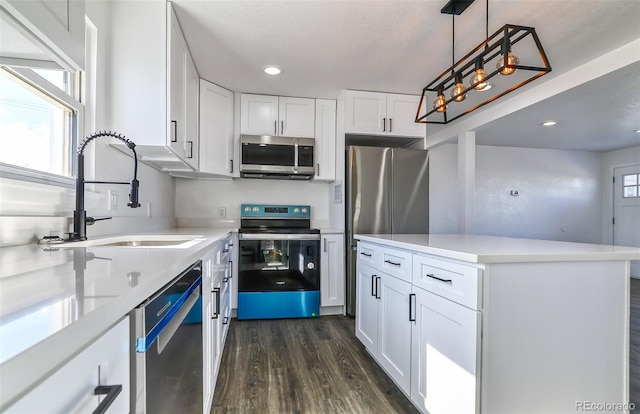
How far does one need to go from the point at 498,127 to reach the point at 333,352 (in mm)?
3677

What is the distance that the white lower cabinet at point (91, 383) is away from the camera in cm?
33

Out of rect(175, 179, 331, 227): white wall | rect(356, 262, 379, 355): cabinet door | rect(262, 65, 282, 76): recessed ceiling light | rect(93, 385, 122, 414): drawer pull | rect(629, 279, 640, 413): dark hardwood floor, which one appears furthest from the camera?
rect(175, 179, 331, 227): white wall

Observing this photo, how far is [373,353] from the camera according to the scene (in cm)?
204

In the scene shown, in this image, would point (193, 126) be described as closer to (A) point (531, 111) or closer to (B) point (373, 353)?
(B) point (373, 353)

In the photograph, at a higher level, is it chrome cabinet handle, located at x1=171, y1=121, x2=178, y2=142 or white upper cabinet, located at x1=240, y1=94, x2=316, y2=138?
white upper cabinet, located at x1=240, y1=94, x2=316, y2=138

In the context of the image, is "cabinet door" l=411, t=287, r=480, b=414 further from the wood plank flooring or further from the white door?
the white door

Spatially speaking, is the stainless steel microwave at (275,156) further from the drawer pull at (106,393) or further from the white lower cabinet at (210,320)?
the drawer pull at (106,393)

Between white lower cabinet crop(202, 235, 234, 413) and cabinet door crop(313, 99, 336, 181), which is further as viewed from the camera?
cabinet door crop(313, 99, 336, 181)

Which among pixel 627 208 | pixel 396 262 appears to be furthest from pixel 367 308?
pixel 627 208

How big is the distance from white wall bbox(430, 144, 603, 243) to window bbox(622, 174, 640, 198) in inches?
13.5

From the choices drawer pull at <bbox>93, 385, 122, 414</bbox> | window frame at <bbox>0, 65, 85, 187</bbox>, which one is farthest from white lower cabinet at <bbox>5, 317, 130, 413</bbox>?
window frame at <bbox>0, 65, 85, 187</bbox>

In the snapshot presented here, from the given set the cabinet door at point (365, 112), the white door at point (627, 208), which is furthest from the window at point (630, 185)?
the cabinet door at point (365, 112)

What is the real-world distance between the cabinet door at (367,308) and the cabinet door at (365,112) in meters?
1.53

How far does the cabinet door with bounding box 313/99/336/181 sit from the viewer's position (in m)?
3.32
